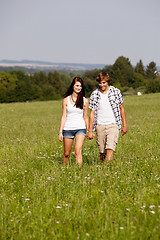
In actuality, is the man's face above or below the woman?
above

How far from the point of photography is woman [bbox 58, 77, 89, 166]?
22.1ft

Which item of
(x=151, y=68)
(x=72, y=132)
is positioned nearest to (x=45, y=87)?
(x=151, y=68)

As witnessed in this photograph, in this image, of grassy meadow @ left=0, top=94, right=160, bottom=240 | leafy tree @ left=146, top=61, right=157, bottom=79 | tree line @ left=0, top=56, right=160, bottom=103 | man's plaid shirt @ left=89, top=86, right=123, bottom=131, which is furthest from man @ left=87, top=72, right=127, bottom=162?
leafy tree @ left=146, top=61, right=157, bottom=79

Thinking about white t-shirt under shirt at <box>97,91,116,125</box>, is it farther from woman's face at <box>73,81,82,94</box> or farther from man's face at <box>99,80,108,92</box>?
woman's face at <box>73,81,82,94</box>

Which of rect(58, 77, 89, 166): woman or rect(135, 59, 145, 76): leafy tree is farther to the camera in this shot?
rect(135, 59, 145, 76): leafy tree

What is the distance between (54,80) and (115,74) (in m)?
44.5

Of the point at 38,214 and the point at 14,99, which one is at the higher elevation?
the point at 38,214

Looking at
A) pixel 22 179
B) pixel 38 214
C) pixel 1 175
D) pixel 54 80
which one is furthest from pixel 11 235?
pixel 54 80

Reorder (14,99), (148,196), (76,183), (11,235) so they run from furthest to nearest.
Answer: (14,99) → (76,183) → (148,196) → (11,235)

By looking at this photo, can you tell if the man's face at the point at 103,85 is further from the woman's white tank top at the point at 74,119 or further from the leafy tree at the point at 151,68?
the leafy tree at the point at 151,68

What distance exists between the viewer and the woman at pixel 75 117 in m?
6.73

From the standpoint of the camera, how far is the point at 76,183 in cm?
537

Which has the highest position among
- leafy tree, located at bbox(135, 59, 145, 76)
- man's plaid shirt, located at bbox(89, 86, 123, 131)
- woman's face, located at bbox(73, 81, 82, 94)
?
leafy tree, located at bbox(135, 59, 145, 76)

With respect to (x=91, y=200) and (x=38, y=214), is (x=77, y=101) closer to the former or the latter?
(x=91, y=200)
